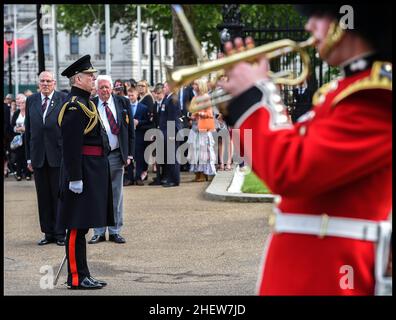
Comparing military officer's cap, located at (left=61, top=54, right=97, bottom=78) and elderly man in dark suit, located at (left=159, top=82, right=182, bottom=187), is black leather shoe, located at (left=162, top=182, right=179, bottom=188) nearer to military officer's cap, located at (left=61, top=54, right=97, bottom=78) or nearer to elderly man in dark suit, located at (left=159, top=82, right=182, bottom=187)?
elderly man in dark suit, located at (left=159, top=82, right=182, bottom=187)

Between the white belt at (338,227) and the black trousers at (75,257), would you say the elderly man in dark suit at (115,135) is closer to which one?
the black trousers at (75,257)

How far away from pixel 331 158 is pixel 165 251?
24.3 feet

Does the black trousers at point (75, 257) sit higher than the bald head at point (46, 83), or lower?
lower

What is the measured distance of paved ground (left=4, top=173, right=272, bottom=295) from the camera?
874cm

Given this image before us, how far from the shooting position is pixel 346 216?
3.53m

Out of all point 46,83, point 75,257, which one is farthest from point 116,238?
point 75,257

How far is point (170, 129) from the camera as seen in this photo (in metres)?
18.2

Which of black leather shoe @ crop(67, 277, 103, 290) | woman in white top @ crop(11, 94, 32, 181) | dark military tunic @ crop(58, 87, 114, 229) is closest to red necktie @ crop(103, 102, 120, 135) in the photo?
dark military tunic @ crop(58, 87, 114, 229)

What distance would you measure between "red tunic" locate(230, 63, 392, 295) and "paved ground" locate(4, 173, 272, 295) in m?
4.52

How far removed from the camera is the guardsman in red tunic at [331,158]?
11.0ft

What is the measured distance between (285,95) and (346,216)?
17.1 metres

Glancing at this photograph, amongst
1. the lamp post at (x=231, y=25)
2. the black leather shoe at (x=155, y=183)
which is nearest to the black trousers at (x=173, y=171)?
the black leather shoe at (x=155, y=183)

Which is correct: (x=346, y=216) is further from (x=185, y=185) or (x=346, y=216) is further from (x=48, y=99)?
(x=185, y=185)

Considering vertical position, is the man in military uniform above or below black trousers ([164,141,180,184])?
above
